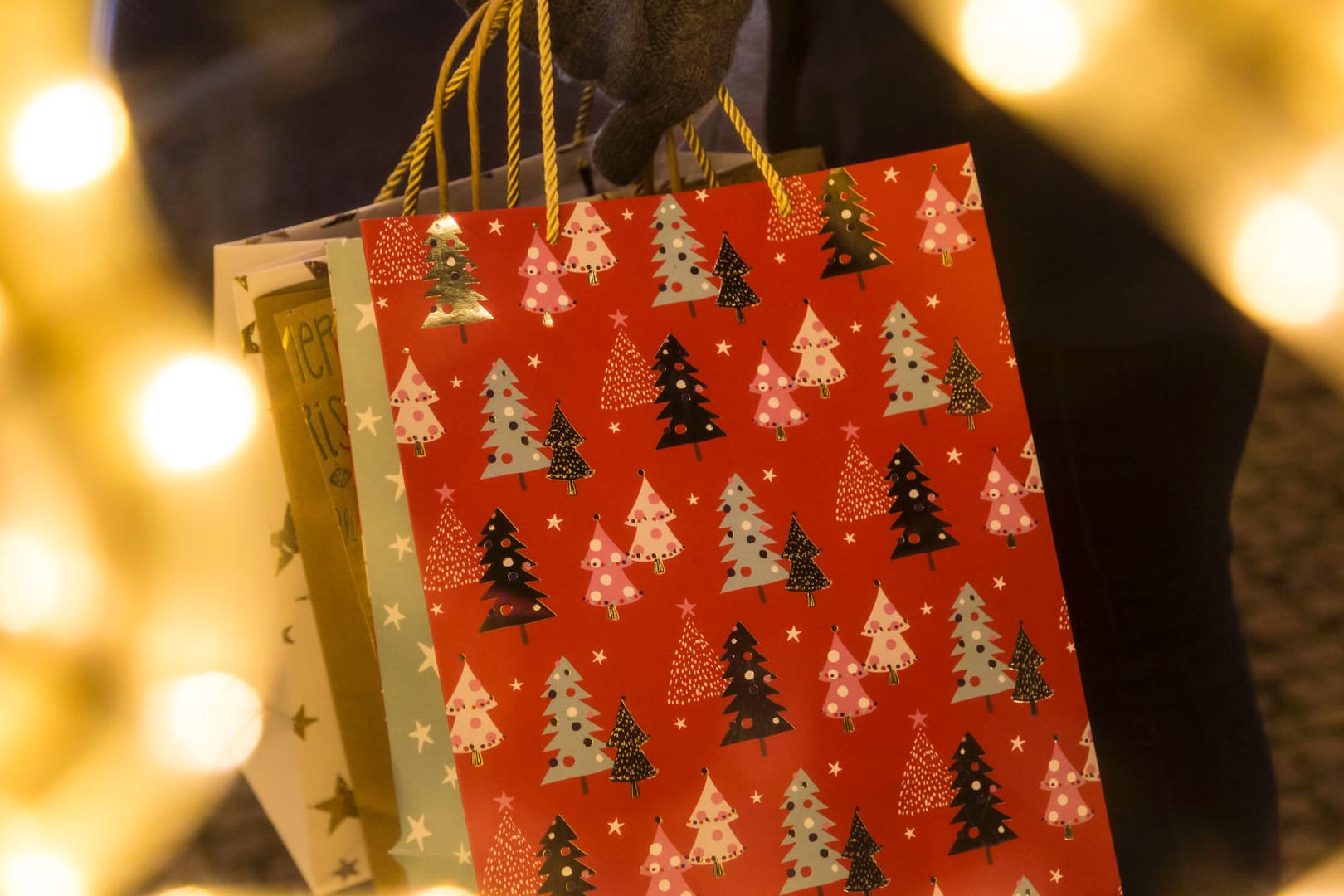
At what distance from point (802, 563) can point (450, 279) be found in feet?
0.89

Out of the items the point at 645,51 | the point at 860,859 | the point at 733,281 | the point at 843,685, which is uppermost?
the point at 645,51

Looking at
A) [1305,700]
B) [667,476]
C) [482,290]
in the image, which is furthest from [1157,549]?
[482,290]

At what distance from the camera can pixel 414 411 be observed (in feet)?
1.41

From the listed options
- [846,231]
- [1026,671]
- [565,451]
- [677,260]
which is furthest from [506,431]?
[1026,671]

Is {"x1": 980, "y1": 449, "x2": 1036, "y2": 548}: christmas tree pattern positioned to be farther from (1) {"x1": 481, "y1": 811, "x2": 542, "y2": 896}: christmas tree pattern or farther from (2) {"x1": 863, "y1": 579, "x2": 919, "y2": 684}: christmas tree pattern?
(1) {"x1": 481, "y1": 811, "x2": 542, "y2": 896}: christmas tree pattern

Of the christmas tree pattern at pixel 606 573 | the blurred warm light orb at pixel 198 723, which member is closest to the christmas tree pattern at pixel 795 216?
the christmas tree pattern at pixel 606 573

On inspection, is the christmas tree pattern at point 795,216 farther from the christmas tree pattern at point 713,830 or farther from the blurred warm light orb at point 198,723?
the blurred warm light orb at point 198,723

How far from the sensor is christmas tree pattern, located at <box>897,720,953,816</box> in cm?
47

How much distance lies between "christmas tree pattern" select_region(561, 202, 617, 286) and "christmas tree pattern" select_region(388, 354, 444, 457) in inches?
4.3

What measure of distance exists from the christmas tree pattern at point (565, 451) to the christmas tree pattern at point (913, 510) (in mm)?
193

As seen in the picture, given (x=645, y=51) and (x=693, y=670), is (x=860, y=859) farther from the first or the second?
(x=645, y=51)

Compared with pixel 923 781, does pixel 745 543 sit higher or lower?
higher

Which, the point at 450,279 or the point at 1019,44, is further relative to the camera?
the point at 1019,44

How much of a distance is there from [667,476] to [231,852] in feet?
1.65
